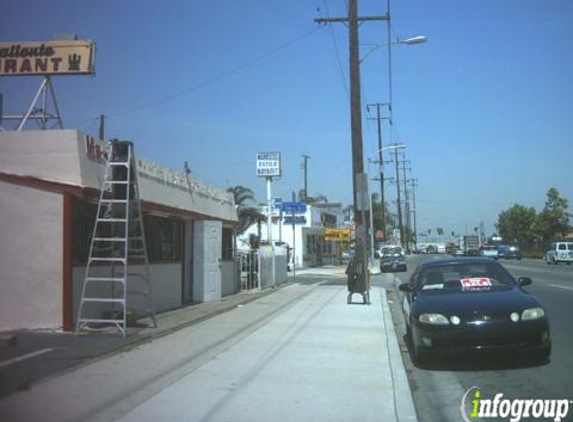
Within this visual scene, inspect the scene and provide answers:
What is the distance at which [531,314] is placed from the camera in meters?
9.21

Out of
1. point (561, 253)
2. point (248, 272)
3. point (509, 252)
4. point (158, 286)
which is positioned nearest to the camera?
point (158, 286)

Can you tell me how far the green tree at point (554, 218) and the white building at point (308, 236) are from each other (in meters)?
25.9

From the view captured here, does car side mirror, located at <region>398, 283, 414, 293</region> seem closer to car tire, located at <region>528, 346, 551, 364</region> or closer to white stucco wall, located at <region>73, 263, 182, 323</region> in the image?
car tire, located at <region>528, 346, 551, 364</region>

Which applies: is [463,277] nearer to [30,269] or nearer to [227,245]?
[30,269]

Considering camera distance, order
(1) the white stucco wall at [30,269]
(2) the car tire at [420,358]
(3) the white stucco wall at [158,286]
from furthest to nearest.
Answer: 1. (3) the white stucco wall at [158,286]
2. (1) the white stucco wall at [30,269]
3. (2) the car tire at [420,358]

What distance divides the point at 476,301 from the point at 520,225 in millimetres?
89622

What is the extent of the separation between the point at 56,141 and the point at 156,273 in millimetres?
5080

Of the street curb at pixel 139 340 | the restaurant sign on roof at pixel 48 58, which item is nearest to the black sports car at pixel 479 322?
the street curb at pixel 139 340

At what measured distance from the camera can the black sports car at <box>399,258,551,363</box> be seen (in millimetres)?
9039

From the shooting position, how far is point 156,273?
1680cm

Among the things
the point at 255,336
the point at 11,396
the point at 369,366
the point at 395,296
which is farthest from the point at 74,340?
the point at 395,296

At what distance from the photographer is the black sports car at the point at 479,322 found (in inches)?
356

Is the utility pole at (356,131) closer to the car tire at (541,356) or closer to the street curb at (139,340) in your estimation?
the street curb at (139,340)

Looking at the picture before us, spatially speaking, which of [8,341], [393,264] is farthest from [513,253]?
[8,341]
